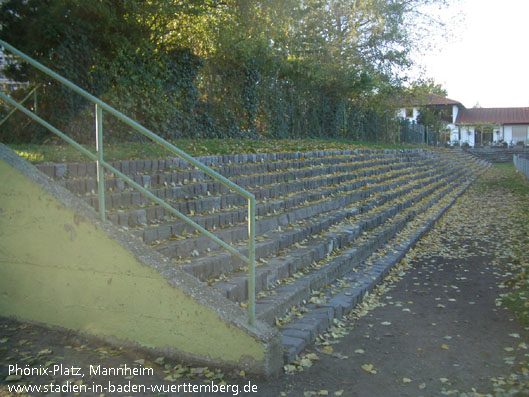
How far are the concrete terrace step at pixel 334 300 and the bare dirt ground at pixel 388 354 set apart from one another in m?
0.11

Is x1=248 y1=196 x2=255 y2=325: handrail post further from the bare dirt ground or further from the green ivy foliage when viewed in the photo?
the green ivy foliage

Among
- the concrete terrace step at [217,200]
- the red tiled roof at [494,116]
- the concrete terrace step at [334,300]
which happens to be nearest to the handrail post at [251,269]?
the concrete terrace step at [334,300]

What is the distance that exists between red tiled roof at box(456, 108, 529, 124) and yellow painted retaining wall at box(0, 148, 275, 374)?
60.6 metres

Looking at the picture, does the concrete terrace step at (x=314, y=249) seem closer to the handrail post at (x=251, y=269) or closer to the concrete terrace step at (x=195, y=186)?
the handrail post at (x=251, y=269)

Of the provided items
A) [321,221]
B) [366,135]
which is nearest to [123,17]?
[321,221]

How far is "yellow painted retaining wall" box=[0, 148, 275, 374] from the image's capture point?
355 cm

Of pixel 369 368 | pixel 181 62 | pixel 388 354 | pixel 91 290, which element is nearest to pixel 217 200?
pixel 91 290

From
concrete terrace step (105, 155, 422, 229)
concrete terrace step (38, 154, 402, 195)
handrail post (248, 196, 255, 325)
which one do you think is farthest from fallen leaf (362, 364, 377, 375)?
concrete terrace step (38, 154, 402, 195)

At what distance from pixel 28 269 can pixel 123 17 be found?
7316mm

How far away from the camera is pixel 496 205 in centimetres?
1416

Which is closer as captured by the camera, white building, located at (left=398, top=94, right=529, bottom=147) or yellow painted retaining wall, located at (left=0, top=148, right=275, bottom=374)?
yellow painted retaining wall, located at (left=0, top=148, right=275, bottom=374)

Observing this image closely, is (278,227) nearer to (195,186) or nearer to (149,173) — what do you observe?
(195,186)

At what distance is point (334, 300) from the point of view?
498 centimetres

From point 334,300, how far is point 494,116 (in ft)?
204
